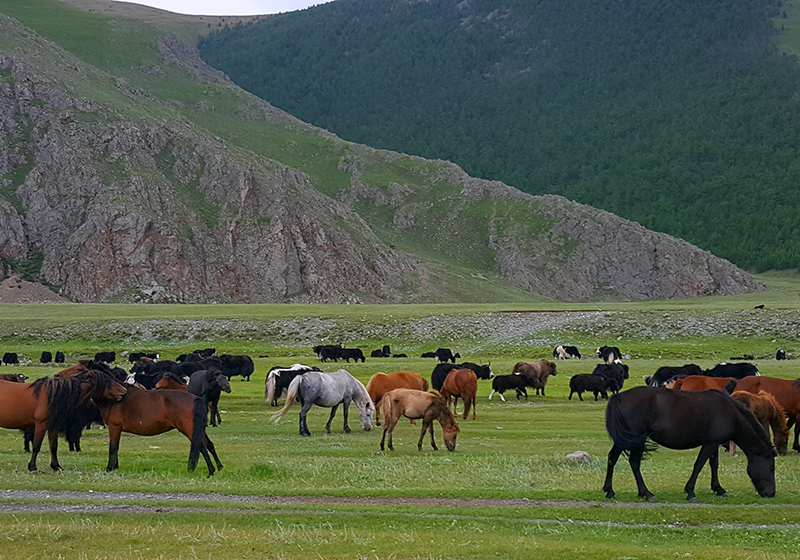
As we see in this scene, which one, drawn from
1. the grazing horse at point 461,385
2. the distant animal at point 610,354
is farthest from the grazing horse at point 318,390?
the distant animal at point 610,354

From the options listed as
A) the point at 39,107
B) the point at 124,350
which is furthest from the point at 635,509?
the point at 39,107

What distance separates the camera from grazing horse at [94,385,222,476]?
62.3ft

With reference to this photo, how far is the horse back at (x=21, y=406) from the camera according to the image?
63.7 ft

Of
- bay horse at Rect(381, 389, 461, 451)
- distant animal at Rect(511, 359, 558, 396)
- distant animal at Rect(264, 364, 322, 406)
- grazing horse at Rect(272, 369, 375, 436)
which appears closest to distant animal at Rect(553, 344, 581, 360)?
distant animal at Rect(511, 359, 558, 396)

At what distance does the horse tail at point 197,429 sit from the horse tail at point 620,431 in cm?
871

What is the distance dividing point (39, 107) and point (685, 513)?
162484 mm

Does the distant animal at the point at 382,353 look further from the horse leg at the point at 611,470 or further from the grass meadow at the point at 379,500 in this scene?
the horse leg at the point at 611,470

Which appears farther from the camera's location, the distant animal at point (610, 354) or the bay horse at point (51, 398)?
the distant animal at point (610, 354)

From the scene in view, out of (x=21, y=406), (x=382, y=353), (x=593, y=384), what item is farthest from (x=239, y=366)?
(x=21, y=406)

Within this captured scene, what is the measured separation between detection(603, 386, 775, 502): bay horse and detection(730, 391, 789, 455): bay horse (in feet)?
12.9

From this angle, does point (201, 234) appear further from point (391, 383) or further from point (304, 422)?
→ point (304, 422)

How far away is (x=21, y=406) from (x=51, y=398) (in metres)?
0.82

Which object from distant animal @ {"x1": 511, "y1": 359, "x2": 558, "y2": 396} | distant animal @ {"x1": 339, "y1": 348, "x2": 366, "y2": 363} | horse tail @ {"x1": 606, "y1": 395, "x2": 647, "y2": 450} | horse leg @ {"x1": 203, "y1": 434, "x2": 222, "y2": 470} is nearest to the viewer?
horse tail @ {"x1": 606, "y1": 395, "x2": 647, "y2": 450}

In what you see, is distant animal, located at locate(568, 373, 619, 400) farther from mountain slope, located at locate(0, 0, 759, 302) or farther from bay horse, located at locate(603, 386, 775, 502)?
mountain slope, located at locate(0, 0, 759, 302)
